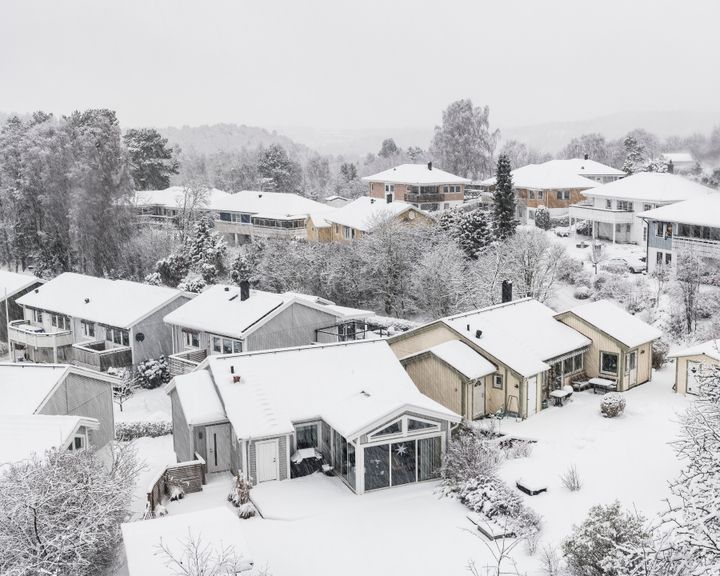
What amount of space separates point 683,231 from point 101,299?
30734 millimetres

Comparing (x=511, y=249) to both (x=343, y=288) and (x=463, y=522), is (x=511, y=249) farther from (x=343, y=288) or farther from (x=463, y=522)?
(x=463, y=522)

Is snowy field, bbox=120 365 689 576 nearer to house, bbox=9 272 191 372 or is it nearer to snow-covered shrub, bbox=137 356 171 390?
snow-covered shrub, bbox=137 356 171 390

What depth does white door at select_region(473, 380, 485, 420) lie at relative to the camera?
1059 inches

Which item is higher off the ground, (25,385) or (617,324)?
(617,324)

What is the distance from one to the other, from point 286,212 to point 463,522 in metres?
44.3

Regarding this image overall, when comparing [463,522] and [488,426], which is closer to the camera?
[463,522]

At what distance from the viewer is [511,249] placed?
41.3 m

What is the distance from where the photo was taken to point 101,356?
37.6 m

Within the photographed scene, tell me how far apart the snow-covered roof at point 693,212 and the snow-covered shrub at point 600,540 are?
27479 millimetres

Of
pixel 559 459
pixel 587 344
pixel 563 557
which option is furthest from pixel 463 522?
pixel 587 344

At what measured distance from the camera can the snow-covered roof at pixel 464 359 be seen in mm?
26234

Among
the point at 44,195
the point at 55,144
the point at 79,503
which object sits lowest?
the point at 79,503

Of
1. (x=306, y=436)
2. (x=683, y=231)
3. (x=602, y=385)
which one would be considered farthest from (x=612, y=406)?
(x=683, y=231)

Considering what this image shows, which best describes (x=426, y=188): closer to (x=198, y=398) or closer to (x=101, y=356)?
(x=101, y=356)
